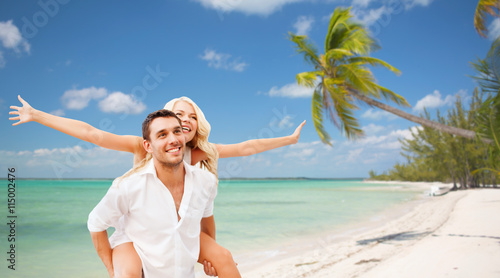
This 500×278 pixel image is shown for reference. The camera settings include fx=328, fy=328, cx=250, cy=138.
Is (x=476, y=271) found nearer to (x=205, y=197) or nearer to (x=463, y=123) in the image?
(x=205, y=197)

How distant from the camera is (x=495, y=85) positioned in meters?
5.94

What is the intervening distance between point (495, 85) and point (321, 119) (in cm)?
447

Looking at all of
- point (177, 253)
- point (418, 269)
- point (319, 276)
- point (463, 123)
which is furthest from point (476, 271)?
point (463, 123)

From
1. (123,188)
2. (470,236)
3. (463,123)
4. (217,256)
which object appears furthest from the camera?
(463,123)

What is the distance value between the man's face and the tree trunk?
680cm

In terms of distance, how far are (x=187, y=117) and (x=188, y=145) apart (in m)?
0.25

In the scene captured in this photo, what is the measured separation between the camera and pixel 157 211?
1875mm

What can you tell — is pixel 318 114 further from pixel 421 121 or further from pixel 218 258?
pixel 218 258

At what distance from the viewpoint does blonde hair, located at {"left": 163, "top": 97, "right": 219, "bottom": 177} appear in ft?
8.50

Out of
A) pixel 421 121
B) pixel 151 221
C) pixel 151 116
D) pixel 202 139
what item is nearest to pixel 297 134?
pixel 202 139

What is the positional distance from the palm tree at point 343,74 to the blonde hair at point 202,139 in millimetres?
6497

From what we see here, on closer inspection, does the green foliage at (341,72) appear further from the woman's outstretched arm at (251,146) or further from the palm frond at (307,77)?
the woman's outstretched arm at (251,146)

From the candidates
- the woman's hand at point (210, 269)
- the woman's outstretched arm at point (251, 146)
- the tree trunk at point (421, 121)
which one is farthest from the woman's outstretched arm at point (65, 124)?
the tree trunk at point (421, 121)

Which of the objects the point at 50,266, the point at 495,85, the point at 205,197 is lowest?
the point at 50,266
